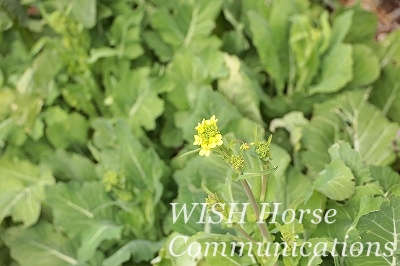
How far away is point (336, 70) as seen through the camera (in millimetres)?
900

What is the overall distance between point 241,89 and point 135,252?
32 centimetres

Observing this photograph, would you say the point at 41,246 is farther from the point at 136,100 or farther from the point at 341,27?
the point at 341,27

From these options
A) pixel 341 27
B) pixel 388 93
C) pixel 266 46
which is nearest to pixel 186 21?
pixel 266 46

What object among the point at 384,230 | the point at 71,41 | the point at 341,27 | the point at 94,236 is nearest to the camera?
the point at 384,230

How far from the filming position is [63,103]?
3.52 ft

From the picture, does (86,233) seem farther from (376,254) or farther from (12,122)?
(376,254)

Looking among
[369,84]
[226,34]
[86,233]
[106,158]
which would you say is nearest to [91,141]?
[106,158]

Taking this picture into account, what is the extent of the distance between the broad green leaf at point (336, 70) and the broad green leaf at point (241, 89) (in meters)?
0.10

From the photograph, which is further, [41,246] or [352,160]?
[41,246]

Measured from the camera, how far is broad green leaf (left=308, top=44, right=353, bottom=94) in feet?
2.87

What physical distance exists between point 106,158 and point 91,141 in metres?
0.11

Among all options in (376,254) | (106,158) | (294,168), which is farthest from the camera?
(106,158)

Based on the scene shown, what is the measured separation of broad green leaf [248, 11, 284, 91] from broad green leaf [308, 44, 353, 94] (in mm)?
70

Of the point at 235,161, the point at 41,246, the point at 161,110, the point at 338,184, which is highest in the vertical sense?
the point at 235,161
